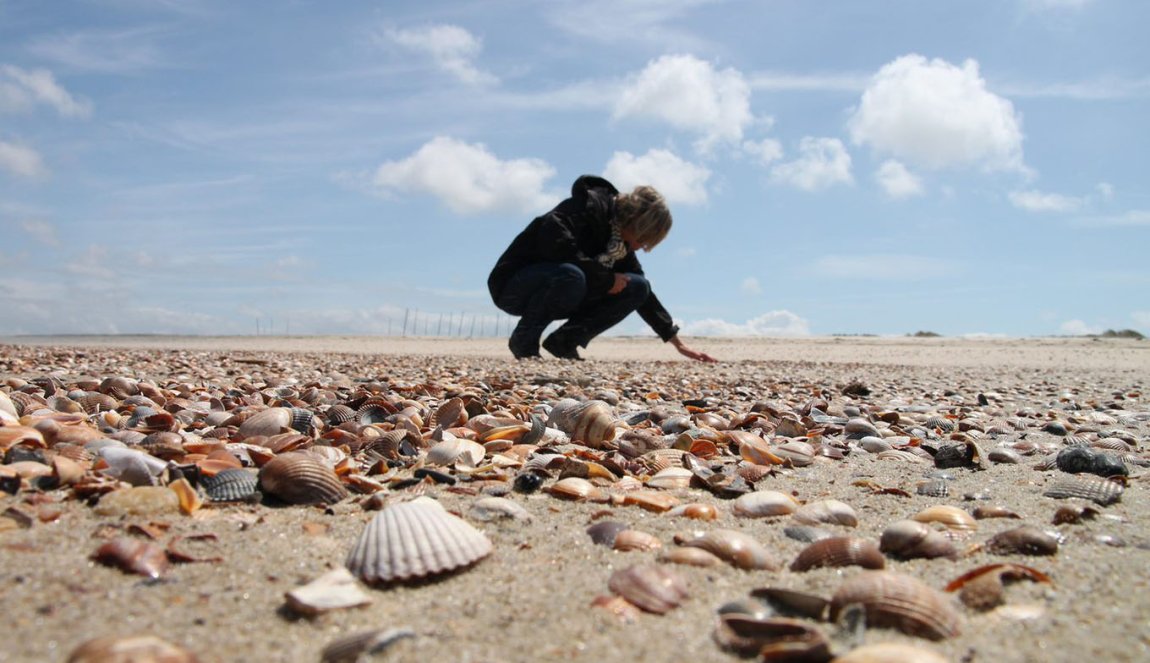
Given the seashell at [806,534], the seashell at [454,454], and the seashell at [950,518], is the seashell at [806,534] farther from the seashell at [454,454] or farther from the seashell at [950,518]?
the seashell at [454,454]

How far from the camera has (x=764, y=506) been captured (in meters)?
2.21

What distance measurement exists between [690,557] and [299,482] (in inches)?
41.0

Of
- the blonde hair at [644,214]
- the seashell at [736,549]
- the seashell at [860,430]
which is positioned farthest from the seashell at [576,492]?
the blonde hair at [644,214]

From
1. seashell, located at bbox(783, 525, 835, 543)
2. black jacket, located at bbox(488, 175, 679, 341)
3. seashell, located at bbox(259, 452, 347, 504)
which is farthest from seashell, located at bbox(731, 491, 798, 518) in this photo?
black jacket, located at bbox(488, 175, 679, 341)

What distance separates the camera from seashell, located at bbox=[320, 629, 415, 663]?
1.20 m

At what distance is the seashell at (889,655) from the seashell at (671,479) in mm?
1287

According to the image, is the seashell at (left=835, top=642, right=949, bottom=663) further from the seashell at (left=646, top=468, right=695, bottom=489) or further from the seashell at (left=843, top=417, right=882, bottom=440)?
the seashell at (left=843, top=417, right=882, bottom=440)

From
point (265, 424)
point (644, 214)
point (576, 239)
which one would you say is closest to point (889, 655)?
point (265, 424)

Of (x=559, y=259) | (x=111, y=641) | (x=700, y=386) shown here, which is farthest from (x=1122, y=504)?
(x=559, y=259)

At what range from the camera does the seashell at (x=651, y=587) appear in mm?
1447

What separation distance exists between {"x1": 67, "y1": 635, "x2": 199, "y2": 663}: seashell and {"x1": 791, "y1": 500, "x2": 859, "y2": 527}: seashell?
4.98ft

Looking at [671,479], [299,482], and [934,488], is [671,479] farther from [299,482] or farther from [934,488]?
[299,482]

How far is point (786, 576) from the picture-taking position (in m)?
1.67

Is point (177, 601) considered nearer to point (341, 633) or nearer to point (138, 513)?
point (341, 633)
